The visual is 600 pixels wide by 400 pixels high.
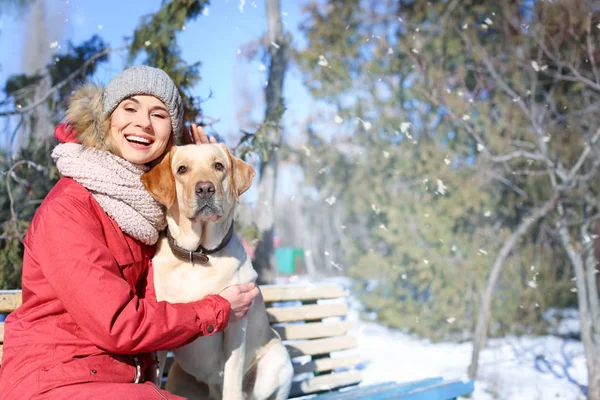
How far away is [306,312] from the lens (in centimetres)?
350

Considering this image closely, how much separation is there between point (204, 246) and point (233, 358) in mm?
480

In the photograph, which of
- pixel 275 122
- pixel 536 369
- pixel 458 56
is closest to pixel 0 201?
pixel 275 122

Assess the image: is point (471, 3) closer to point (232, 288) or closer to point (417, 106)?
point (417, 106)

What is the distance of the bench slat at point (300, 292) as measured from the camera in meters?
3.29

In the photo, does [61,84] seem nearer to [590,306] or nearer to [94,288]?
[94,288]

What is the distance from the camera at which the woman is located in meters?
1.77

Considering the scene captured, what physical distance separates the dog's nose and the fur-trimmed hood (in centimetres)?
38

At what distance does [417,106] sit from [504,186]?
1551 millimetres

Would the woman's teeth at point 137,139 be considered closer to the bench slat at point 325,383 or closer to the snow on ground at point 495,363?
the bench slat at point 325,383

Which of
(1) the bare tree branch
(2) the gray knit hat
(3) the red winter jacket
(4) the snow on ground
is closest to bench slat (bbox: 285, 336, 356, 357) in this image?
(4) the snow on ground

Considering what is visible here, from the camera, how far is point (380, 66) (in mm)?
7762

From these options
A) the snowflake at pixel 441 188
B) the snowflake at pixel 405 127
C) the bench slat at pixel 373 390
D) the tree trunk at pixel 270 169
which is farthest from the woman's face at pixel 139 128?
Answer: the snowflake at pixel 405 127

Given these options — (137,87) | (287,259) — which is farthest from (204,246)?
(287,259)

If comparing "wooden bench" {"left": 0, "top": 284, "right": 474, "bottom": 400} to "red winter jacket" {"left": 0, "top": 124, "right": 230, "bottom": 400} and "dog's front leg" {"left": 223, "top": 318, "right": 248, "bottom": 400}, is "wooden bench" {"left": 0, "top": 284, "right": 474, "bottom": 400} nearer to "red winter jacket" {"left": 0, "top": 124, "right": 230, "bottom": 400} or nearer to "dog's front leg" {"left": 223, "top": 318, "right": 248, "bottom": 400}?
"dog's front leg" {"left": 223, "top": 318, "right": 248, "bottom": 400}
